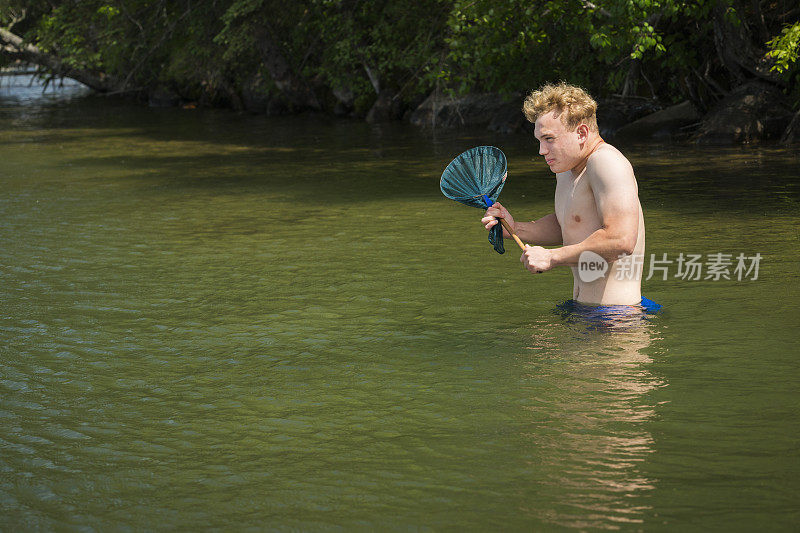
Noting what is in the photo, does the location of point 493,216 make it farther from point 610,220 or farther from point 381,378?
point 381,378

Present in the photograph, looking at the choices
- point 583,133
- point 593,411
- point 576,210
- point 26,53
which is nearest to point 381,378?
point 593,411

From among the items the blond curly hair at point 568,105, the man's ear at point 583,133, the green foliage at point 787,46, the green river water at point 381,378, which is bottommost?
Result: the green river water at point 381,378

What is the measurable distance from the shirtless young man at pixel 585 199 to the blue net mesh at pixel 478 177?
17 cm

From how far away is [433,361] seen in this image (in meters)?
5.86

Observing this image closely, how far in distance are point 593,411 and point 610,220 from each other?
1184mm

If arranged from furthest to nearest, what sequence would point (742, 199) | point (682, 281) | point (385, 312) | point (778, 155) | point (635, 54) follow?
point (778, 155)
point (635, 54)
point (742, 199)
point (682, 281)
point (385, 312)

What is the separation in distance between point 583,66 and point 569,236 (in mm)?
15266

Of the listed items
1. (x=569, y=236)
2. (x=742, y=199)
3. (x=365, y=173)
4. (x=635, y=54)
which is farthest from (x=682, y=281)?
(x=365, y=173)

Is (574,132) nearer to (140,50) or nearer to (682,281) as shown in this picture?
(682,281)

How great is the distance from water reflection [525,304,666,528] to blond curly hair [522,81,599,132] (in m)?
1.19

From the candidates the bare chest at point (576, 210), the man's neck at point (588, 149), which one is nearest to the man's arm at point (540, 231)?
the bare chest at point (576, 210)

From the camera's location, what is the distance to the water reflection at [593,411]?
390cm

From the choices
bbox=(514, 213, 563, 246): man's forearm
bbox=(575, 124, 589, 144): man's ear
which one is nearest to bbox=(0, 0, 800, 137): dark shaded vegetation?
bbox=(514, 213, 563, 246): man's forearm

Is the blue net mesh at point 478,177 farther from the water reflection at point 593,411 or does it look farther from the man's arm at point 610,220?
the water reflection at point 593,411
